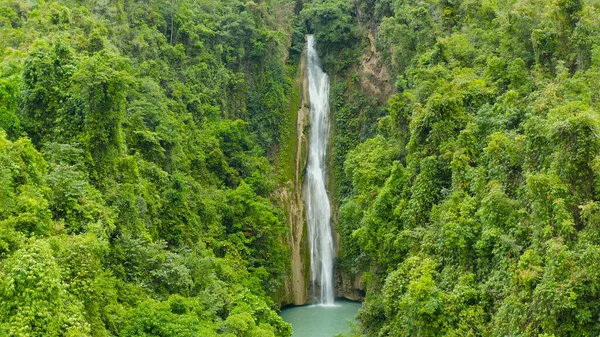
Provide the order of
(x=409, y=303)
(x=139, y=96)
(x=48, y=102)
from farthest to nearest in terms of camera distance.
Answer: (x=139, y=96), (x=48, y=102), (x=409, y=303)

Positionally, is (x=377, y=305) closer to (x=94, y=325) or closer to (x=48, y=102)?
(x=94, y=325)

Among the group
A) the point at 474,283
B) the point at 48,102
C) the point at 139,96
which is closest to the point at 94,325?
the point at 48,102

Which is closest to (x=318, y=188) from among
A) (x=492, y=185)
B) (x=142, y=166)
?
(x=142, y=166)

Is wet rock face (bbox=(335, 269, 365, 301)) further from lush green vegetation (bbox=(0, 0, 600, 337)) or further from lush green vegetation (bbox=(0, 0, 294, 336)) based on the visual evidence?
lush green vegetation (bbox=(0, 0, 294, 336))

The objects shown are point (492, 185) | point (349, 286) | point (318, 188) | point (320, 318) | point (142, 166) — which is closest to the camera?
point (492, 185)

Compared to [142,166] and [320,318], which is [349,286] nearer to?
[320,318]

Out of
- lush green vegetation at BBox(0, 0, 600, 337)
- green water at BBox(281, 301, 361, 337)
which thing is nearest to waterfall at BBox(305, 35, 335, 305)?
lush green vegetation at BBox(0, 0, 600, 337)
